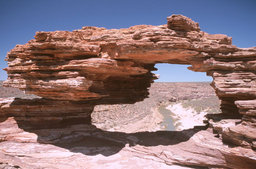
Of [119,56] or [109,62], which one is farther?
[119,56]

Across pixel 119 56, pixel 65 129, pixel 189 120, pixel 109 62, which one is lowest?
pixel 189 120

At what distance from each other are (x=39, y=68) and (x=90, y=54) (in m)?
3.04

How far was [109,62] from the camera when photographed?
957 centimetres

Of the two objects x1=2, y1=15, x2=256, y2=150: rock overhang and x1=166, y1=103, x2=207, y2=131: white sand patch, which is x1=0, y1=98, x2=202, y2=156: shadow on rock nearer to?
x1=2, y1=15, x2=256, y2=150: rock overhang

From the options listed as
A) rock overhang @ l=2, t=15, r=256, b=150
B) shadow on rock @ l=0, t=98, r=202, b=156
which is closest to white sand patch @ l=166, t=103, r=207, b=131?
rock overhang @ l=2, t=15, r=256, b=150

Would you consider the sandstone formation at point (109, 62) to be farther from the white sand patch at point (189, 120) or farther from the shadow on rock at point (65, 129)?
the white sand patch at point (189, 120)

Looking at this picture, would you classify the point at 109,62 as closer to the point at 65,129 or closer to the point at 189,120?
the point at 65,129

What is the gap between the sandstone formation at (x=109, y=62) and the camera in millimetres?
9094

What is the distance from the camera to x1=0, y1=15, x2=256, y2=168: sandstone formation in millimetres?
9094

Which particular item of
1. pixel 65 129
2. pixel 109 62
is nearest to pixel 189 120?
pixel 65 129

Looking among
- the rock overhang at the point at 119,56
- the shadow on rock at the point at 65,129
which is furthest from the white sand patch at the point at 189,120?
the shadow on rock at the point at 65,129

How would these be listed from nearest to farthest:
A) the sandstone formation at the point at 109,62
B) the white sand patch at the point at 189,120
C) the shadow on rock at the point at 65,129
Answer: the sandstone formation at the point at 109,62 → the shadow on rock at the point at 65,129 → the white sand patch at the point at 189,120

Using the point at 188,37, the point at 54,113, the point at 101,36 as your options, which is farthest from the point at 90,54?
the point at 188,37

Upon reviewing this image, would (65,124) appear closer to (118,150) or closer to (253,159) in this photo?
(118,150)
